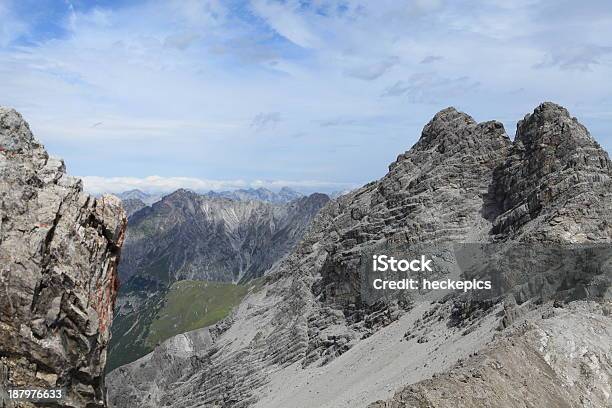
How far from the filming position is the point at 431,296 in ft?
320

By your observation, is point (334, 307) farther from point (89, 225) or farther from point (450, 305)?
point (89, 225)

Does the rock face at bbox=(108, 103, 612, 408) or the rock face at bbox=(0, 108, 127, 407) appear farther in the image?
the rock face at bbox=(108, 103, 612, 408)

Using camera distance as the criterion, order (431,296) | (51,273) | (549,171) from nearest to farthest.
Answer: (51,273), (549,171), (431,296)

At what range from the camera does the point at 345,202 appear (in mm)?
150625

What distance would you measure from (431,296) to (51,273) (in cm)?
7871

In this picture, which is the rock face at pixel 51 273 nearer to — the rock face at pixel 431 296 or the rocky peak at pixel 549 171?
the rock face at pixel 431 296

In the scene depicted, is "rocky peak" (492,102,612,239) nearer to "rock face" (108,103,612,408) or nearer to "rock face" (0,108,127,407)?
"rock face" (108,103,612,408)

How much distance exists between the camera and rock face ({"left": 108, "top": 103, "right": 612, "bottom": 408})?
180 feet

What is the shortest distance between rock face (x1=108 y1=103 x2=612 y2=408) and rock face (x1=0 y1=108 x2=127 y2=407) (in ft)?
55.6

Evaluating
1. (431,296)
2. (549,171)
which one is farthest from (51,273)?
(549,171)

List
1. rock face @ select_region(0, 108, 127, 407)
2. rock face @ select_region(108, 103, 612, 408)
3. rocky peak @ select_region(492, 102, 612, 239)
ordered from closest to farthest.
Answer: rock face @ select_region(0, 108, 127, 407) → rock face @ select_region(108, 103, 612, 408) → rocky peak @ select_region(492, 102, 612, 239)

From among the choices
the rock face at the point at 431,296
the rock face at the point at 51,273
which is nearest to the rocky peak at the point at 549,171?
the rock face at the point at 431,296

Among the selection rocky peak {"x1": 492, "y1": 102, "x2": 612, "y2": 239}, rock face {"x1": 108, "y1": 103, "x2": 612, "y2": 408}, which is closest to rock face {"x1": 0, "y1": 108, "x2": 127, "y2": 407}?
rock face {"x1": 108, "y1": 103, "x2": 612, "y2": 408}

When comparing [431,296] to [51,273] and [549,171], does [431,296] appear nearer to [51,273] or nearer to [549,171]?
[549,171]
